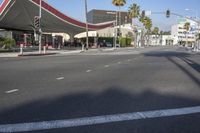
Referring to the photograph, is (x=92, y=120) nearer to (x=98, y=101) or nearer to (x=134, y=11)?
(x=98, y=101)

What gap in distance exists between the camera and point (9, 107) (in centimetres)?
892

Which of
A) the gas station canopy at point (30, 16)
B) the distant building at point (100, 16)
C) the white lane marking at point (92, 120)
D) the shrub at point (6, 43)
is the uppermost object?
the distant building at point (100, 16)

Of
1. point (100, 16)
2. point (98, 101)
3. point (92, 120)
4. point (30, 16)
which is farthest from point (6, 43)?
point (100, 16)

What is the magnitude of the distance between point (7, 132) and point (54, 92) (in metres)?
4.77

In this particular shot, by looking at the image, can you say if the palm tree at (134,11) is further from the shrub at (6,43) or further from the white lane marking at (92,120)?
the white lane marking at (92,120)

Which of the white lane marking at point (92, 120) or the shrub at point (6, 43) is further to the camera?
the shrub at point (6, 43)

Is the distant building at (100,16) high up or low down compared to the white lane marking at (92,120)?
up

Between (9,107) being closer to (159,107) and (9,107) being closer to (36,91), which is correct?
(36,91)

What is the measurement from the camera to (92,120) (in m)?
7.65

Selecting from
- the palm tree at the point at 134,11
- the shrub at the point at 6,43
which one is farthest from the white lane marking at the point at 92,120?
the palm tree at the point at 134,11

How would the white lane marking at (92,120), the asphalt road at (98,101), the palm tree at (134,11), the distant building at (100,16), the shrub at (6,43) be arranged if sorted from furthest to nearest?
the distant building at (100,16), the palm tree at (134,11), the shrub at (6,43), the asphalt road at (98,101), the white lane marking at (92,120)

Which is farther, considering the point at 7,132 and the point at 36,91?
the point at 36,91

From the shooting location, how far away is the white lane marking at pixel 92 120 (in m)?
7.02

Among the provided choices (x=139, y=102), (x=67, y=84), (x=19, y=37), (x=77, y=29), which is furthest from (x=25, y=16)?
(x=139, y=102)
